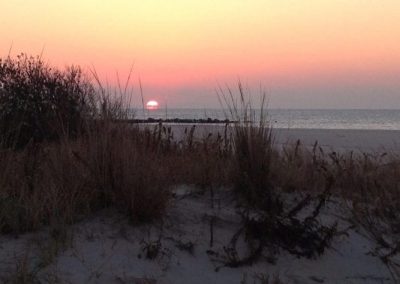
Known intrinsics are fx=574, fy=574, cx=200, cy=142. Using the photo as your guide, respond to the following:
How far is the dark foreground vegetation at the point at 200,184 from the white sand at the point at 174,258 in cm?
13

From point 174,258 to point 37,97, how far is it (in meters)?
6.67

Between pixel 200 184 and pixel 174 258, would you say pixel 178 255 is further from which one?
pixel 200 184

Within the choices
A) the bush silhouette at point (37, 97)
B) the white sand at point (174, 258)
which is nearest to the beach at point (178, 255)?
the white sand at point (174, 258)

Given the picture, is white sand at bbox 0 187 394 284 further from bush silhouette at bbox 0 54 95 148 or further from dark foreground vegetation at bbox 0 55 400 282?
bush silhouette at bbox 0 54 95 148

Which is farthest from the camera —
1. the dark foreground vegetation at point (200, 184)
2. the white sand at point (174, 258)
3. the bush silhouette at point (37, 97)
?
the bush silhouette at point (37, 97)

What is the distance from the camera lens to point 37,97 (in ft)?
36.1

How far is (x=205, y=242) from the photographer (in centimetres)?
564

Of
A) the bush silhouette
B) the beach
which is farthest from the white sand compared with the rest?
the bush silhouette

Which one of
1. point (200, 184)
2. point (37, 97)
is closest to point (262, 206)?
point (200, 184)

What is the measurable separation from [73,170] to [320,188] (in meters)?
3.13

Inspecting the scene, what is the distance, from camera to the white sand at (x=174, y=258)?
490 cm

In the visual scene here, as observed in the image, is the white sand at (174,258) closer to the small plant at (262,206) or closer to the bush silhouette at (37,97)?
the small plant at (262,206)

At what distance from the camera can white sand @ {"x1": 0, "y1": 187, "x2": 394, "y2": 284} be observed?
4902 millimetres

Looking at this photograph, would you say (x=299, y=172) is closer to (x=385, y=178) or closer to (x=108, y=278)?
(x=385, y=178)
